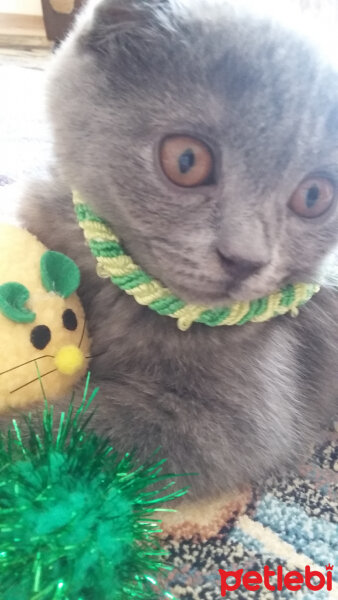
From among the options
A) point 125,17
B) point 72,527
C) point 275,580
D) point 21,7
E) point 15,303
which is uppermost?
point 21,7

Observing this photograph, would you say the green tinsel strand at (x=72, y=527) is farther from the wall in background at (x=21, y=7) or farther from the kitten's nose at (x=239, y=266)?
the wall in background at (x=21, y=7)

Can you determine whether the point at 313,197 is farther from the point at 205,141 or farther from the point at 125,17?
the point at 125,17

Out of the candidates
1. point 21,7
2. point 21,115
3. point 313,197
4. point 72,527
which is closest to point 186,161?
point 313,197

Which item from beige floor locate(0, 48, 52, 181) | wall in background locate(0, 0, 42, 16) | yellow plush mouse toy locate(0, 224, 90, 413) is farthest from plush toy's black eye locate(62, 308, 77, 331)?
wall in background locate(0, 0, 42, 16)

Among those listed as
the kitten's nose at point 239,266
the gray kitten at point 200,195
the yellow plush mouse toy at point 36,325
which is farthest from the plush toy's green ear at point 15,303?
the kitten's nose at point 239,266

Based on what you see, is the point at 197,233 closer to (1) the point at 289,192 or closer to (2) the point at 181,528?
(1) the point at 289,192

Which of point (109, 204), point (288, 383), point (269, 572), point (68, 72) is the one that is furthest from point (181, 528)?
point (68, 72)
